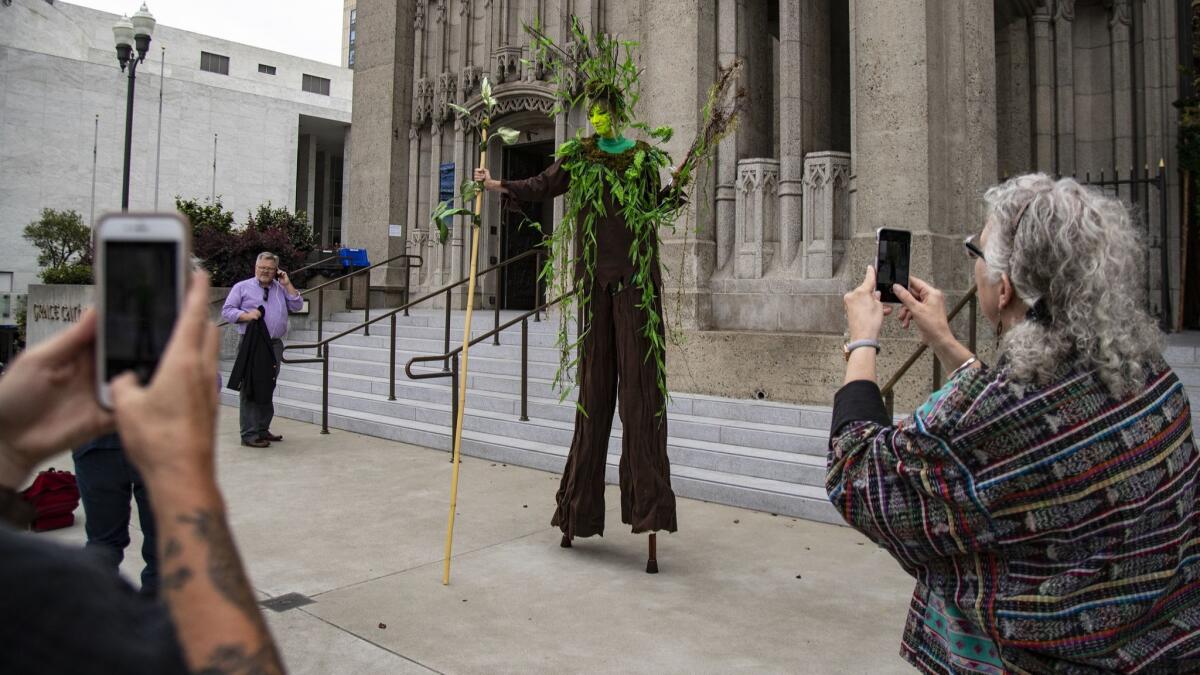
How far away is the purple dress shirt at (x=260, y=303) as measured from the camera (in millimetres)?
7879

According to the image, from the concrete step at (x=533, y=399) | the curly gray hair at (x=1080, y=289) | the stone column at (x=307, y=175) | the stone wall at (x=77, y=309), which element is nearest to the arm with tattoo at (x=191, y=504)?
the curly gray hair at (x=1080, y=289)

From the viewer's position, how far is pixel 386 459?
7.25 meters

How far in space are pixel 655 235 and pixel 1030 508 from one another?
3200mm

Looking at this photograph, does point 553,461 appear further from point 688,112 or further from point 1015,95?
point 1015,95

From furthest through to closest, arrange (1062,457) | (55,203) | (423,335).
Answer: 1. (55,203)
2. (423,335)
3. (1062,457)

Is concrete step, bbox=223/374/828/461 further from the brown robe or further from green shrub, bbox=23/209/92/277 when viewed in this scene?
green shrub, bbox=23/209/92/277

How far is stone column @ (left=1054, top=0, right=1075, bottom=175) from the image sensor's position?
10.4 meters

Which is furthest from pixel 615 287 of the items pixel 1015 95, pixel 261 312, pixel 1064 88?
pixel 1064 88

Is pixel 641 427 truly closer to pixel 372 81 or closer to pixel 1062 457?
pixel 1062 457

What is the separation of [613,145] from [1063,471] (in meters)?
3.35

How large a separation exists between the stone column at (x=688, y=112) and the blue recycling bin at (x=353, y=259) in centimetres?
773

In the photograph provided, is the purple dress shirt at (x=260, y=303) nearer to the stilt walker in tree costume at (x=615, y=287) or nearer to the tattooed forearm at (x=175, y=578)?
the stilt walker in tree costume at (x=615, y=287)

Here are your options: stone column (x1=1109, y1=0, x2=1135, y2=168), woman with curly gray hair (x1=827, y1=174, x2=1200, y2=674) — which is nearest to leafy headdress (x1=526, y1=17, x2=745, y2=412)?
woman with curly gray hair (x1=827, y1=174, x2=1200, y2=674)

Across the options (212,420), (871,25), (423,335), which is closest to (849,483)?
(212,420)
